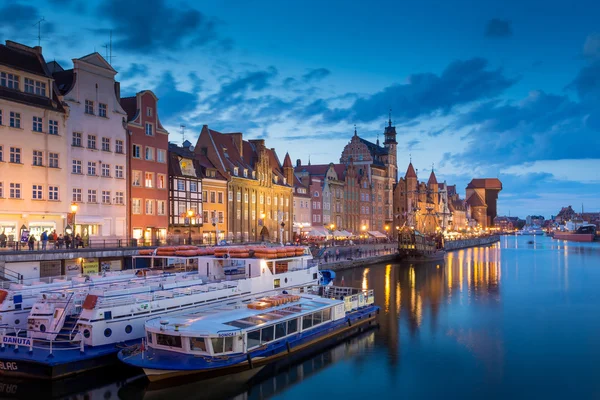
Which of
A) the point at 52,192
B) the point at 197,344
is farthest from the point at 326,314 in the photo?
the point at 52,192

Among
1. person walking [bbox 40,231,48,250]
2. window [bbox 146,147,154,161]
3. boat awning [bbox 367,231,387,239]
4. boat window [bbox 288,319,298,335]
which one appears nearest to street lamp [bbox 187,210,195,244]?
window [bbox 146,147,154,161]

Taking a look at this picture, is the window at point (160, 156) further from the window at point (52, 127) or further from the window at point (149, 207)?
the window at point (52, 127)

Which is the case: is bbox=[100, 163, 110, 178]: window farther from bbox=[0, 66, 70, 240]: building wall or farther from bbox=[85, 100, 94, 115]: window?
Result: bbox=[85, 100, 94, 115]: window

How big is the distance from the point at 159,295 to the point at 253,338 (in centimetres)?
608

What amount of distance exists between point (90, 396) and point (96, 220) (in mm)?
29685

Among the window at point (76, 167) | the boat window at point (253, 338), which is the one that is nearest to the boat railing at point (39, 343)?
the boat window at point (253, 338)

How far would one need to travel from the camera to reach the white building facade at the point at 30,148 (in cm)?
4459

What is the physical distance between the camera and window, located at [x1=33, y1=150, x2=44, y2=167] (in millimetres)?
46625

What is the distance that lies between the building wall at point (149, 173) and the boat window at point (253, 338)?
31077 mm

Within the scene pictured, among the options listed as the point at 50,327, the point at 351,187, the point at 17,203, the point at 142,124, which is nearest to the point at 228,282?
the point at 50,327

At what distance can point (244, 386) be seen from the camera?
26484 millimetres

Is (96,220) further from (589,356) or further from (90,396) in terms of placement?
(589,356)

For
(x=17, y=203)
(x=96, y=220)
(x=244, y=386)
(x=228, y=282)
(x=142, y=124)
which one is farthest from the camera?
(x=142, y=124)

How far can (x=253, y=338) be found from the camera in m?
27.8
